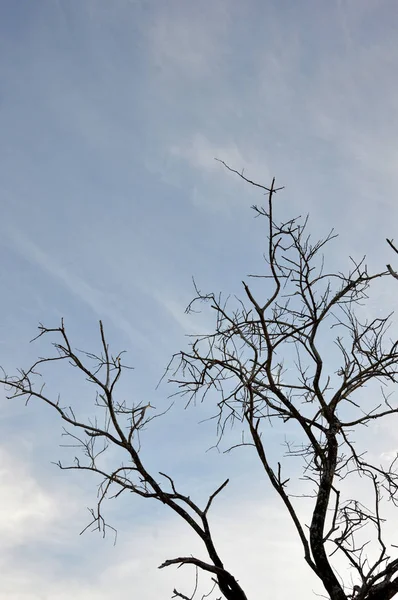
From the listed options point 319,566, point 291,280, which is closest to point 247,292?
point 291,280

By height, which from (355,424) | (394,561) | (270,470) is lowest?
(394,561)

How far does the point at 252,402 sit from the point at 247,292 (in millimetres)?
1083

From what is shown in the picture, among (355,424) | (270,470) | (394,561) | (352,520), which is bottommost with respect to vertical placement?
(394,561)

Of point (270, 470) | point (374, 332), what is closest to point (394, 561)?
point (270, 470)

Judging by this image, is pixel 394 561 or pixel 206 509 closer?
pixel 394 561

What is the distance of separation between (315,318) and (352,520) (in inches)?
79.1

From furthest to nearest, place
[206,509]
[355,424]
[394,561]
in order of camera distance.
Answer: [355,424] → [206,509] → [394,561]

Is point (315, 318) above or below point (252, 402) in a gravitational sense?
above

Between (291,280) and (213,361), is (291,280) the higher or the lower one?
the higher one

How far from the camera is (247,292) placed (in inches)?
205

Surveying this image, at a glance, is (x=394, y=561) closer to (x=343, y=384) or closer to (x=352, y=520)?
(x=352, y=520)

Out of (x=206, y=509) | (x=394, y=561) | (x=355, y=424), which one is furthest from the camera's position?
(x=355, y=424)

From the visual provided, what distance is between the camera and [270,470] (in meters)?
5.30

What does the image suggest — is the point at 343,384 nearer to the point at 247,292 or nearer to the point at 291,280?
the point at 291,280
